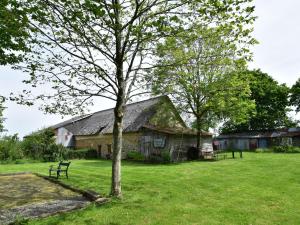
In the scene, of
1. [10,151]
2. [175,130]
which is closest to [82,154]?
[10,151]

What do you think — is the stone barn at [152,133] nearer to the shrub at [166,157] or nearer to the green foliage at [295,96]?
the shrub at [166,157]

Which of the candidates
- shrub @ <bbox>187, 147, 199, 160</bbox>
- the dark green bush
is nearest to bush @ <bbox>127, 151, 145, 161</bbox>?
the dark green bush

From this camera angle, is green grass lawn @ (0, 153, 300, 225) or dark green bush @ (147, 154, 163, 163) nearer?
green grass lawn @ (0, 153, 300, 225)

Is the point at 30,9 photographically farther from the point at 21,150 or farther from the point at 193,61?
the point at 21,150

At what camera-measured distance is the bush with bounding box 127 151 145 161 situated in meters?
29.9

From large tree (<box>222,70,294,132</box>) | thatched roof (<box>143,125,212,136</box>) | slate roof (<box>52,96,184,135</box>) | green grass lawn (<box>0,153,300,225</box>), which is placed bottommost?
green grass lawn (<box>0,153,300,225</box>)

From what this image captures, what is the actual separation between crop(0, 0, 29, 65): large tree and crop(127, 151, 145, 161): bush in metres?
21.3

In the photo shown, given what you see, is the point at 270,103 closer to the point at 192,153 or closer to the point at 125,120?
the point at 192,153

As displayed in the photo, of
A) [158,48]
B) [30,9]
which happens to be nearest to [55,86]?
[30,9]

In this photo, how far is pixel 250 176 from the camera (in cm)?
1555

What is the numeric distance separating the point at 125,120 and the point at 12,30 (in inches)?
1076

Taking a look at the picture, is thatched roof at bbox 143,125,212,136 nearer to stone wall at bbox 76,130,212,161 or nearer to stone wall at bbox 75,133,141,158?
stone wall at bbox 76,130,212,161

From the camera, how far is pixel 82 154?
36656 mm

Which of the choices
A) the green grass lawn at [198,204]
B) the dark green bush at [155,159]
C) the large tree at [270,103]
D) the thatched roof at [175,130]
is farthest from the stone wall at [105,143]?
the large tree at [270,103]
